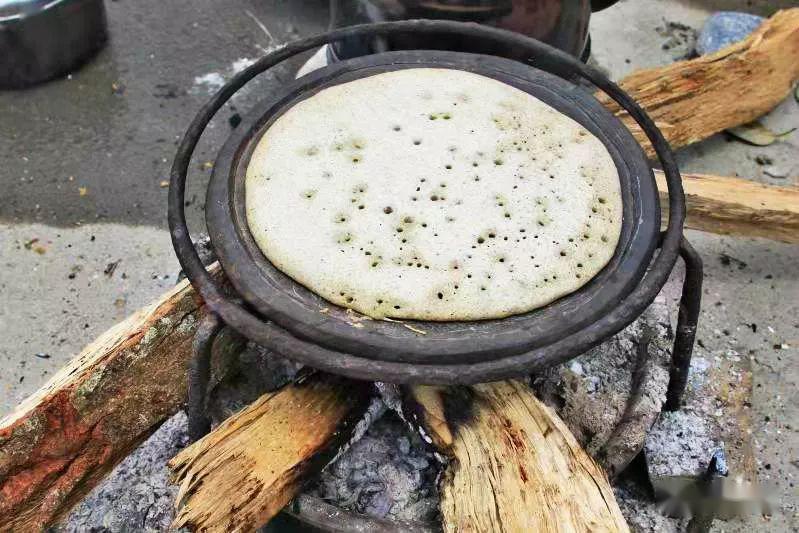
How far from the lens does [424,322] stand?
4.36 ft

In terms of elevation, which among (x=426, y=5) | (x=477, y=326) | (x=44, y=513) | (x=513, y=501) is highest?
(x=426, y=5)

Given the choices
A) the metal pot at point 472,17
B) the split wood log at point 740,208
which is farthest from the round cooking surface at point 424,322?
the split wood log at point 740,208

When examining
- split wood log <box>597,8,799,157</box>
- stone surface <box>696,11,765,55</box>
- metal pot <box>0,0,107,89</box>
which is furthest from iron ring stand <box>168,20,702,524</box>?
stone surface <box>696,11,765,55</box>

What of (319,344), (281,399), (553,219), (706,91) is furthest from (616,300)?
(706,91)

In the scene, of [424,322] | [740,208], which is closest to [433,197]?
[424,322]

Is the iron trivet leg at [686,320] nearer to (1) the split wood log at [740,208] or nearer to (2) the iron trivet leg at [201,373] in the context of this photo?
(1) the split wood log at [740,208]

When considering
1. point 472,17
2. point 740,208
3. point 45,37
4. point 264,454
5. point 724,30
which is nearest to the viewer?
point 264,454

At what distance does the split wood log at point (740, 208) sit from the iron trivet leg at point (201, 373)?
4.63 feet

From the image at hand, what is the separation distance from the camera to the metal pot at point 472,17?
1.92 metres

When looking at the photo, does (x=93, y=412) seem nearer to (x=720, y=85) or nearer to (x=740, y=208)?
(x=740, y=208)

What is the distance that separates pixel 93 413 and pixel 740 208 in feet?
5.94

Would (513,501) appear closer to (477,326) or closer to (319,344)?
(477,326)

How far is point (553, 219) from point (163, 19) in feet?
8.44

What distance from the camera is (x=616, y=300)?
135cm
